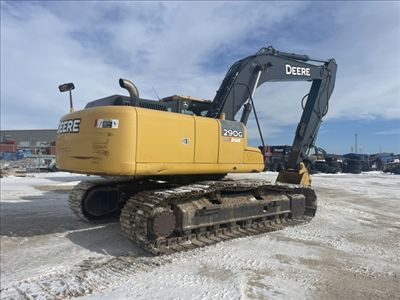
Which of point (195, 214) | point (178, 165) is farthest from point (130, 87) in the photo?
point (195, 214)

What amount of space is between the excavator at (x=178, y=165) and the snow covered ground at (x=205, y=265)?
44 cm

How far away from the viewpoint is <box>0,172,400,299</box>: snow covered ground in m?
4.46

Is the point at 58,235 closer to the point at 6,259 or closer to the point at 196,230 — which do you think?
the point at 6,259

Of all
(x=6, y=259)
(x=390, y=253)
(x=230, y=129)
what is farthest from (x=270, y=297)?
(x=6, y=259)

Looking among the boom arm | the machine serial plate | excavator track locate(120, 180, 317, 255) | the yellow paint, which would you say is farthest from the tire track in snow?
the boom arm

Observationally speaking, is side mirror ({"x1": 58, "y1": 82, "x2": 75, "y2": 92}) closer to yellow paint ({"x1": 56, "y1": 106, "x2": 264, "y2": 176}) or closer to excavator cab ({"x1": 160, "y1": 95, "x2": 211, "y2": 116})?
yellow paint ({"x1": 56, "y1": 106, "x2": 264, "y2": 176})

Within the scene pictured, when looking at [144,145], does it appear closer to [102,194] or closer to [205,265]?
[205,265]

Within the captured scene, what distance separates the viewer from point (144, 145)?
5.86m

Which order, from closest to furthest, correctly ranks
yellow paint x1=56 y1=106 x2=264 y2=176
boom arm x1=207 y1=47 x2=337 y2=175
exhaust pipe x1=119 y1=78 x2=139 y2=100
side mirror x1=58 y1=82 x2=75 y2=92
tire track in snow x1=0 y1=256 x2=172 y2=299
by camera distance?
tire track in snow x1=0 y1=256 x2=172 y2=299, yellow paint x1=56 y1=106 x2=264 y2=176, exhaust pipe x1=119 y1=78 x2=139 y2=100, side mirror x1=58 y1=82 x2=75 y2=92, boom arm x1=207 y1=47 x2=337 y2=175

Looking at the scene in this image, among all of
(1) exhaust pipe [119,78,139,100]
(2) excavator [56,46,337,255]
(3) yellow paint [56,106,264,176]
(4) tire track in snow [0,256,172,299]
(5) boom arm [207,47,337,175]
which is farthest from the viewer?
(5) boom arm [207,47,337,175]

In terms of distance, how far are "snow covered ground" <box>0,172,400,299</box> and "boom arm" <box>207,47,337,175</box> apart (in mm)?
2672

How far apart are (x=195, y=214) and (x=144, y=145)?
1.49 meters

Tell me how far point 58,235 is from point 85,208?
0.73 metres

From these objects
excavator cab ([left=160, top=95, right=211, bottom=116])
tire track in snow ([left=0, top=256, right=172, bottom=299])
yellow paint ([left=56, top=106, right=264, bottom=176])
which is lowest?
tire track in snow ([left=0, top=256, right=172, bottom=299])
